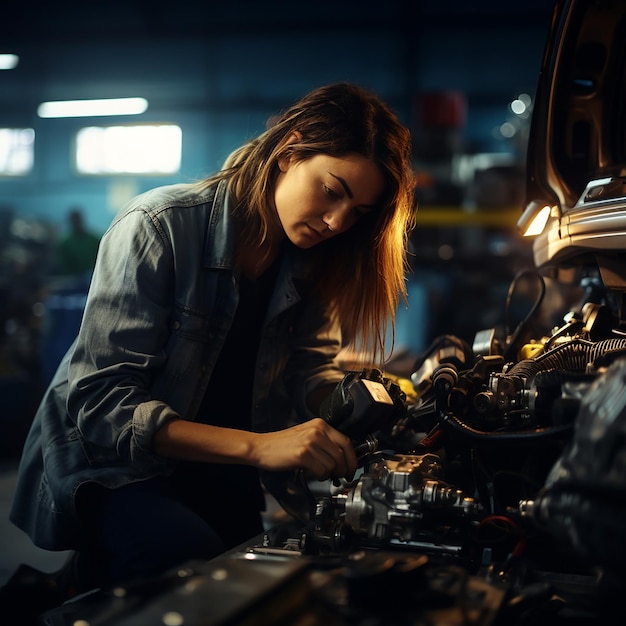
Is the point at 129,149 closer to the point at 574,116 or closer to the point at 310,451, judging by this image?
the point at 574,116

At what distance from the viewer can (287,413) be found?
6.31 feet

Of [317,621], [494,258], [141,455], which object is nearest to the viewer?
[317,621]

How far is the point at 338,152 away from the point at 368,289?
1.22 feet

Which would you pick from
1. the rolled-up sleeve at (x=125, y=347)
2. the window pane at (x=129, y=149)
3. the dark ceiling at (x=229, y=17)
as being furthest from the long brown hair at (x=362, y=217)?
the window pane at (x=129, y=149)

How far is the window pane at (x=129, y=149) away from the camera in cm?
1084

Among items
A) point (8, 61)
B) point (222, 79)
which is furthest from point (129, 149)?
point (8, 61)

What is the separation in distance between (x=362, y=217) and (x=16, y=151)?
1050 cm

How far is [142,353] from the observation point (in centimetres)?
154

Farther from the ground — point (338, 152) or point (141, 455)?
point (338, 152)

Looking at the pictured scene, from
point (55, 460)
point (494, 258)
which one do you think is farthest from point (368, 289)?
point (494, 258)

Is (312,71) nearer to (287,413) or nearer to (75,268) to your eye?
(75,268)

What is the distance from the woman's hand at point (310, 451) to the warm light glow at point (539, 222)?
75 centimetres

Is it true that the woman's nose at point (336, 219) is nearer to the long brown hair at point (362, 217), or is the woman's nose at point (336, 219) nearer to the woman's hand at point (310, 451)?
the long brown hair at point (362, 217)

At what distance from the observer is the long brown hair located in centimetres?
165
